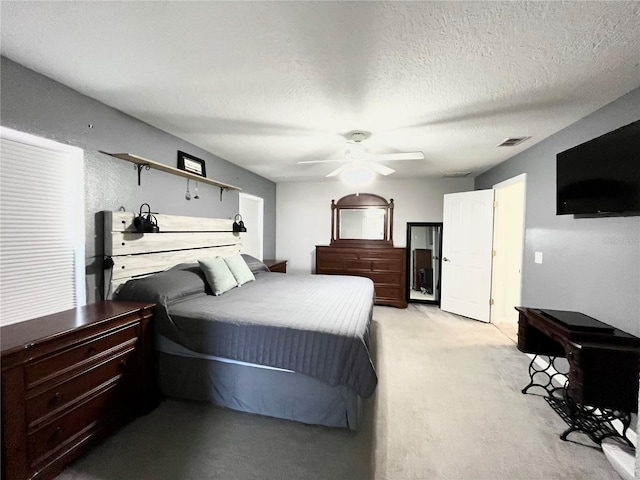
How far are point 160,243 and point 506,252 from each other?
471cm

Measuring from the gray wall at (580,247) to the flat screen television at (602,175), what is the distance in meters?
0.14

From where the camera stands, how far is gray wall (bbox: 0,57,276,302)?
1691 millimetres

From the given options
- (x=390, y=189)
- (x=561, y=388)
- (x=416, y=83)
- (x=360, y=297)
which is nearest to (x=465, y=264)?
(x=390, y=189)

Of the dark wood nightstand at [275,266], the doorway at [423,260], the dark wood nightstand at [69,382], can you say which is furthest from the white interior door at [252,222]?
the doorway at [423,260]

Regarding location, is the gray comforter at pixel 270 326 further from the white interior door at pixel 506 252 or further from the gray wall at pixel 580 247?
the white interior door at pixel 506 252

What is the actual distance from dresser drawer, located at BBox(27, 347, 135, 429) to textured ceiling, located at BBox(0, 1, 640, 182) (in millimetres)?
1860

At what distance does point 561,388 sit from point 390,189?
12.5ft

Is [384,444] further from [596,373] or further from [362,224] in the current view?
[362,224]

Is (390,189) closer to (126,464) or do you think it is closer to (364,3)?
(364,3)

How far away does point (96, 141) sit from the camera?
2.15 metres

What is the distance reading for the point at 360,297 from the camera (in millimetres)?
2727

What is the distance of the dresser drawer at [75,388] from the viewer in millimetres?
1359

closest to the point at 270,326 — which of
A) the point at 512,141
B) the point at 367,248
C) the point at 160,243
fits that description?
the point at 160,243

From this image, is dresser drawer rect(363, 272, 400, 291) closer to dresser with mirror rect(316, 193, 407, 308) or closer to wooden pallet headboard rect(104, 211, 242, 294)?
dresser with mirror rect(316, 193, 407, 308)
